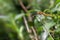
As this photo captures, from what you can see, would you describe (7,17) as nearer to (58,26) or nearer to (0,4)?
(0,4)

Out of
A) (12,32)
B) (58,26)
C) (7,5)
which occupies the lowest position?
(12,32)

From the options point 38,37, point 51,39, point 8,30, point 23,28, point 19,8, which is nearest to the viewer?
point 51,39

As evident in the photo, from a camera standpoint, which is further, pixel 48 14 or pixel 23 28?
pixel 23 28

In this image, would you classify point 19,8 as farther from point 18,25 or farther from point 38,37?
point 38,37

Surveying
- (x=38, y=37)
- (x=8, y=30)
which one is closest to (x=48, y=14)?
(x=38, y=37)

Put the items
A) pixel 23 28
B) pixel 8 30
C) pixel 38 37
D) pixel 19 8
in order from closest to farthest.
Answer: pixel 38 37
pixel 23 28
pixel 8 30
pixel 19 8

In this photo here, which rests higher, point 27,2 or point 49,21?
point 27,2
